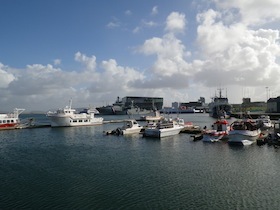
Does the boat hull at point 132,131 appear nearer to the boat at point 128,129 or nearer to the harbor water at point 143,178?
the boat at point 128,129

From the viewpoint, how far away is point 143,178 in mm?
28109

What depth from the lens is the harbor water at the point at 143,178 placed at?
71.0 feet

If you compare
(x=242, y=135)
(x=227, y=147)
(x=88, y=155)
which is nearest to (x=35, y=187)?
(x=88, y=155)

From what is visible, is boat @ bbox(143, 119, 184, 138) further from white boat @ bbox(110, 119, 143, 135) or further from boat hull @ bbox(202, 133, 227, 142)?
boat hull @ bbox(202, 133, 227, 142)

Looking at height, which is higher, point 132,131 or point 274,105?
point 274,105

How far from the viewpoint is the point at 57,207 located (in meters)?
20.8

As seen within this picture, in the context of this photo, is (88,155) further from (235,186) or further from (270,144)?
(270,144)

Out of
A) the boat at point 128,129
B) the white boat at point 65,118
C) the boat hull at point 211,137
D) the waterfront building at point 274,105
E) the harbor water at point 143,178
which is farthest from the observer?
the waterfront building at point 274,105

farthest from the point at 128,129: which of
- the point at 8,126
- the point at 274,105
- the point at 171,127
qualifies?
the point at 274,105

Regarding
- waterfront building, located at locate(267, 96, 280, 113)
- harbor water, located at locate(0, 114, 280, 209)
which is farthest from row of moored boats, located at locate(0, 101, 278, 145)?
waterfront building, located at locate(267, 96, 280, 113)

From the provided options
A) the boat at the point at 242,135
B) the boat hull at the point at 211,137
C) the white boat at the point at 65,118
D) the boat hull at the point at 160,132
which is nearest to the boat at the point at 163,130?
the boat hull at the point at 160,132

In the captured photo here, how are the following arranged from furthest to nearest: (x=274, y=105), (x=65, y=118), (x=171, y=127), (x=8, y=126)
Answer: (x=274, y=105), (x=65, y=118), (x=8, y=126), (x=171, y=127)

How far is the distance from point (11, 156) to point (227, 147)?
33120 millimetres

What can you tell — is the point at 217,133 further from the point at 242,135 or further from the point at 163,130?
the point at 163,130
